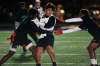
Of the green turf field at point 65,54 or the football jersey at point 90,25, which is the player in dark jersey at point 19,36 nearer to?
the green turf field at point 65,54

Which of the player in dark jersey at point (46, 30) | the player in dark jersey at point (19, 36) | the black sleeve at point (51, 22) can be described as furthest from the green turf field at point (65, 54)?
the black sleeve at point (51, 22)

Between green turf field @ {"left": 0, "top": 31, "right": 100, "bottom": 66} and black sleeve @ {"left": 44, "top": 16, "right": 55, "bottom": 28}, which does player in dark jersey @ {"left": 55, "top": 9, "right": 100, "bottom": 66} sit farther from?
green turf field @ {"left": 0, "top": 31, "right": 100, "bottom": 66}

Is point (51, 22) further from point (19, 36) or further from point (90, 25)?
point (19, 36)

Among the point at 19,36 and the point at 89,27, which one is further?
the point at 19,36

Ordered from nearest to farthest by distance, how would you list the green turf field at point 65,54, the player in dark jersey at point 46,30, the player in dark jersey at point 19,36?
1. the player in dark jersey at point 46,30
2. the player in dark jersey at point 19,36
3. the green turf field at point 65,54

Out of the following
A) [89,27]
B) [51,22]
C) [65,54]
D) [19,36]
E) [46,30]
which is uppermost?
[51,22]

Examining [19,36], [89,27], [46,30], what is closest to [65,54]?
[19,36]

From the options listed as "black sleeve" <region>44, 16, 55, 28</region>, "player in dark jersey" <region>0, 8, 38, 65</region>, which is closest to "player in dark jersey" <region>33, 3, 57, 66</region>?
"black sleeve" <region>44, 16, 55, 28</region>

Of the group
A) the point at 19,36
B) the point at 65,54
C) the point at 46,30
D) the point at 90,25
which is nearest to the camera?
the point at 46,30

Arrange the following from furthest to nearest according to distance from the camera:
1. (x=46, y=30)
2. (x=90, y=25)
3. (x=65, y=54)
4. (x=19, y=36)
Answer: (x=65, y=54), (x=19, y=36), (x=90, y=25), (x=46, y=30)

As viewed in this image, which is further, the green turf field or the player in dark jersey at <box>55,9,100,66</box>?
the green turf field

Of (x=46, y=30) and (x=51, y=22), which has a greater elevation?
(x=51, y=22)

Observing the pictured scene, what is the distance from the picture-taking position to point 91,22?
12.7 metres

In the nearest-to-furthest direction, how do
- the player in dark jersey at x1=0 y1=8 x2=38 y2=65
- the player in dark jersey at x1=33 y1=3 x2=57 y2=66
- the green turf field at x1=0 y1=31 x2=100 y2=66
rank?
the player in dark jersey at x1=33 y1=3 x2=57 y2=66 < the player in dark jersey at x1=0 y1=8 x2=38 y2=65 < the green turf field at x1=0 y1=31 x2=100 y2=66
